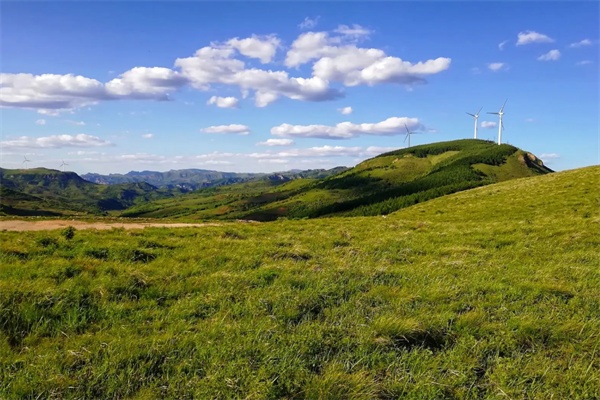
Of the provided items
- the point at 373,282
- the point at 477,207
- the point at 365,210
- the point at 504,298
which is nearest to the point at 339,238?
the point at 373,282

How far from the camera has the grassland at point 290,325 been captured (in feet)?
19.2

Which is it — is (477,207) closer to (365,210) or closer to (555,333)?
(555,333)

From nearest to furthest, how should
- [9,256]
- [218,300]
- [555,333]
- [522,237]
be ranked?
[555,333] → [218,300] → [9,256] → [522,237]

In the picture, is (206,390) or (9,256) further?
(9,256)

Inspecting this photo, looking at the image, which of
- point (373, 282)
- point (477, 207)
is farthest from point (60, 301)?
point (477, 207)

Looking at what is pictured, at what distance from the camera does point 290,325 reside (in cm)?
772

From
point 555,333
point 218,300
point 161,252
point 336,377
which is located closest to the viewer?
point 336,377

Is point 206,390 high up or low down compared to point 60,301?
down

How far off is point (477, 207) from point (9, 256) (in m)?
50.2

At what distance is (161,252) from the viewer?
562 inches

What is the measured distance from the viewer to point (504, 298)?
956cm

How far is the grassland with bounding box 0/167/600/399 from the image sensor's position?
19.2 ft

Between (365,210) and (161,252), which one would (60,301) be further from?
(365,210)

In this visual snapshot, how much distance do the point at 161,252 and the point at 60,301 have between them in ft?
20.3
